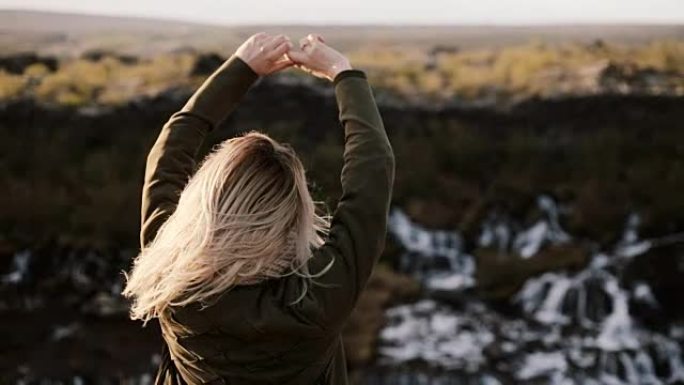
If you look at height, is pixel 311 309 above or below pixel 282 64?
below

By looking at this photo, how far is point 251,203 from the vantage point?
820mm

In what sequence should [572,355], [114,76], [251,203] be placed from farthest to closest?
[114,76] < [572,355] < [251,203]

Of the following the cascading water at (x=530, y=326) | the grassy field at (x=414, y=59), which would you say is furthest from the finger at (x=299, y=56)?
the grassy field at (x=414, y=59)


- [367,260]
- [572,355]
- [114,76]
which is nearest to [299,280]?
[367,260]

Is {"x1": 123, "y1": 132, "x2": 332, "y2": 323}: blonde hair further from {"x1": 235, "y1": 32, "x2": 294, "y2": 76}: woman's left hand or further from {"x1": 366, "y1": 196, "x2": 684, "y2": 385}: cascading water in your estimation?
{"x1": 366, "y1": 196, "x2": 684, "y2": 385}: cascading water

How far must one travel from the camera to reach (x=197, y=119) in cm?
101

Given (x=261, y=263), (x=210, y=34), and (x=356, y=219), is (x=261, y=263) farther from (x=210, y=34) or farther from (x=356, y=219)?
(x=210, y=34)

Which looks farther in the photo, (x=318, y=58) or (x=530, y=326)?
(x=530, y=326)

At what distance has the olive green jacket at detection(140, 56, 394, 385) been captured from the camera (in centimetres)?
83

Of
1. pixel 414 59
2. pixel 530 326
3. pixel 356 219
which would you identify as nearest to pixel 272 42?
pixel 356 219

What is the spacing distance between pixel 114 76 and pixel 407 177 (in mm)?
1094

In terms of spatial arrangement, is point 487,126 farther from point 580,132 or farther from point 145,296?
point 145,296

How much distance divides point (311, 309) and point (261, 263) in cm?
5

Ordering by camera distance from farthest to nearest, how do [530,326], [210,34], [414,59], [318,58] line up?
1. [414,59]
2. [210,34]
3. [530,326]
4. [318,58]
